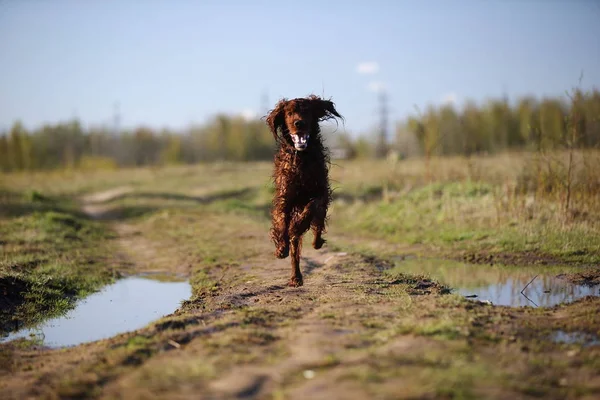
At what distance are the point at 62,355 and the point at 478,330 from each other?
3931mm

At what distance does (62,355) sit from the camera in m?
5.56

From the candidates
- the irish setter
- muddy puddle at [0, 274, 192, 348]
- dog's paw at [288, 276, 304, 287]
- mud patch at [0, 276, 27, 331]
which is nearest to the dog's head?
the irish setter

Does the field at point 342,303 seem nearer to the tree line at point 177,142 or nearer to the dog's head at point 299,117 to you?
the dog's head at point 299,117

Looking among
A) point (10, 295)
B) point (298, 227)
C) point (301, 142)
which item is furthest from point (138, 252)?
point (301, 142)

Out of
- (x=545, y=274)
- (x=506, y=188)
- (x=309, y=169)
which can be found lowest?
(x=545, y=274)

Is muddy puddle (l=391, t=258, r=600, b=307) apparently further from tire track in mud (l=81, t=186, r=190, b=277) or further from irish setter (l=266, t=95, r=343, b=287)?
tire track in mud (l=81, t=186, r=190, b=277)

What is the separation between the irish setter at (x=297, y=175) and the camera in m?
7.33

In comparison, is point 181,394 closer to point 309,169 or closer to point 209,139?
point 309,169

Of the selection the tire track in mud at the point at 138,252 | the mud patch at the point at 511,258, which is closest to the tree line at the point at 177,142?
the tire track in mud at the point at 138,252

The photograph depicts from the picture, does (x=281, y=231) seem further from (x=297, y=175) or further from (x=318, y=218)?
(x=297, y=175)

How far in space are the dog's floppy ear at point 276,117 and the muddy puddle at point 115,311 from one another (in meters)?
2.86

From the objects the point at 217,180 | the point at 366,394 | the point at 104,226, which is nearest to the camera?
the point at 366,394

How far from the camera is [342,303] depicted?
637 cm

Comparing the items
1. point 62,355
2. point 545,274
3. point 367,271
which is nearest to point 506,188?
point 545,274
